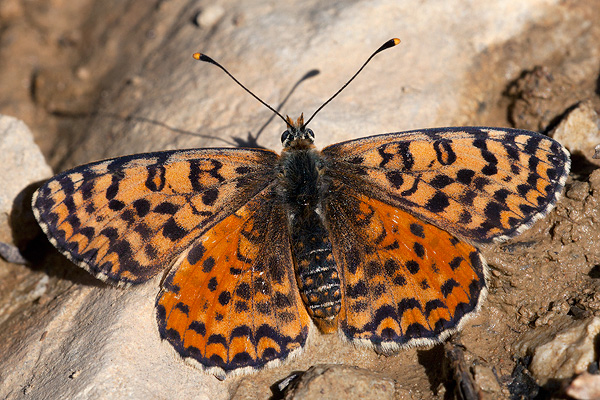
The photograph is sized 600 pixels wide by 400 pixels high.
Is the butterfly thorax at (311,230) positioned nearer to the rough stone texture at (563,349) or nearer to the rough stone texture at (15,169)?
the rough stone texture at (563,349)

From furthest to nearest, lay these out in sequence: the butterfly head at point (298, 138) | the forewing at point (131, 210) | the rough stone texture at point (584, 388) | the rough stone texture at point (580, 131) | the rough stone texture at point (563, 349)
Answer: the rough stone texture at point (580, 131), the butterfly head at point (298, 138), the forewing at point (131, 210), the rough stone texture at point (563, 349), the rough stone texture at point (584, 388)

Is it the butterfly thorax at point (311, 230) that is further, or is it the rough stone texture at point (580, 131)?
the rough stone texture at point (580, 131)

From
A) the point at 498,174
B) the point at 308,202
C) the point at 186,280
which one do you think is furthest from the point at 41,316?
the point at 498,174

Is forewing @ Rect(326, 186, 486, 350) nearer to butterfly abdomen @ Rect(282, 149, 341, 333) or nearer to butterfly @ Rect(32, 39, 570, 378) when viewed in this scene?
butterfly @ Rect(32, 39, 570, 378)

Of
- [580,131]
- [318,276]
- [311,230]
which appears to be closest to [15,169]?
[311,230]

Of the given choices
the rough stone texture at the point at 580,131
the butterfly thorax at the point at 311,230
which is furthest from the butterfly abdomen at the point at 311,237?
the rough stone texture at the point at 580,131

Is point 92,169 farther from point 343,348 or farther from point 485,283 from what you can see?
point 485,283

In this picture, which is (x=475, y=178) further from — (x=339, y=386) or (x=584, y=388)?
(x=339, y=386)
